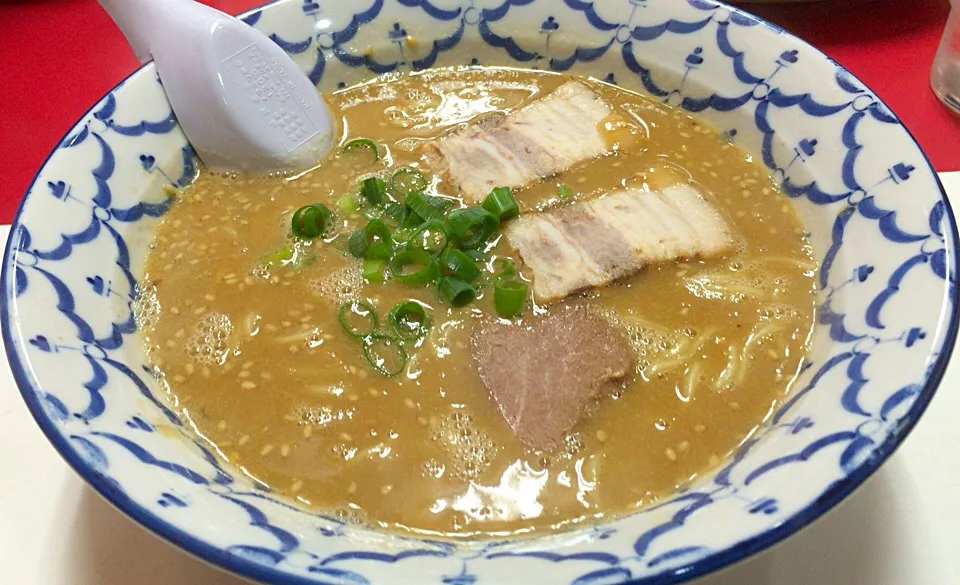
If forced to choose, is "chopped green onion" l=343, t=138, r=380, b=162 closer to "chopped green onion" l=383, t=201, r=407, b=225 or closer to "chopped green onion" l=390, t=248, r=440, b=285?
"chopped green onion" l=383, t=201, r=407, b=225

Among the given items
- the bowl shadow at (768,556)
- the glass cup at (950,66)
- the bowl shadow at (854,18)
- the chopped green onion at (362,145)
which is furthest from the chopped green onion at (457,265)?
the glass cup at (950,66)

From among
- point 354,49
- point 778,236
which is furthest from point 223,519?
point 354,49

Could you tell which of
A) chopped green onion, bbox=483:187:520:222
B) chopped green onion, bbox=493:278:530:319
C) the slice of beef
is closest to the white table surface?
the slice of beef

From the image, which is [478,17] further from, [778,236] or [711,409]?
[711,409]

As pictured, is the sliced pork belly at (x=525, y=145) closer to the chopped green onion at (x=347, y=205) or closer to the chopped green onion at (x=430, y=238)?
the chopped green onion at (x=430, y=238)

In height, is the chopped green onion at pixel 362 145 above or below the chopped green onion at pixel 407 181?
above

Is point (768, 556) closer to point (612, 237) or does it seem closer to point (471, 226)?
point (612, 237)
